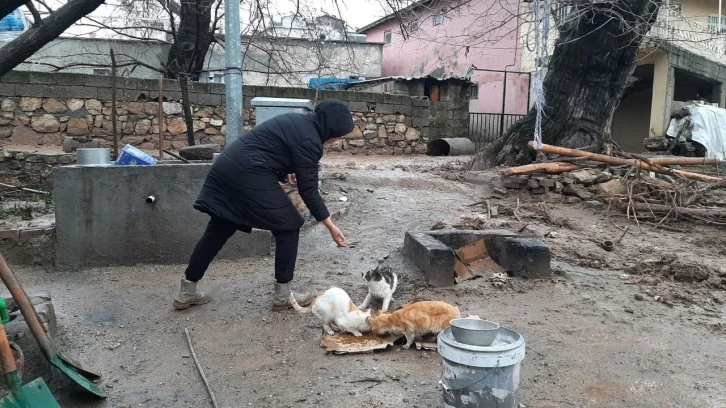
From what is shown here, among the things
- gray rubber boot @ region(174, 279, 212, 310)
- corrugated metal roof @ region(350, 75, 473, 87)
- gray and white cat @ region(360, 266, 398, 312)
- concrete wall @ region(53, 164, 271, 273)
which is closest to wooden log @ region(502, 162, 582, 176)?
concrete wall @ region(53, 164, 271, 273)

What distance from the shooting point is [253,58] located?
507 inches

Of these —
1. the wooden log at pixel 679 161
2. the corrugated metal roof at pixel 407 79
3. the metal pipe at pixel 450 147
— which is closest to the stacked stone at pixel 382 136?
the metal pipe at pixel 450 147

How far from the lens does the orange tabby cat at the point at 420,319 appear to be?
3389 millimetres

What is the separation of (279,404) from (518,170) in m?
6.01

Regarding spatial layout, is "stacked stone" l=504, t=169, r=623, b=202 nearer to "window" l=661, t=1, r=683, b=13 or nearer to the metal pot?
"window" l=661, t=1, r=683, b=13

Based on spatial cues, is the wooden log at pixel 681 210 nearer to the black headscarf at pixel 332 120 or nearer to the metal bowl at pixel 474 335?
the black headscarf at pixel 332 120

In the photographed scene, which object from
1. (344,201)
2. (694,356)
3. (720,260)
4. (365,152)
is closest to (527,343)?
(694,356)

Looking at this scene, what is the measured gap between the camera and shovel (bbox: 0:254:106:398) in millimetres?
2546

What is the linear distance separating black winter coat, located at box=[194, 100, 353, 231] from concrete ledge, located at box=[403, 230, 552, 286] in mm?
1198

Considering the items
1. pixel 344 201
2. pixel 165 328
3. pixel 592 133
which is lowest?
pixel 165 328

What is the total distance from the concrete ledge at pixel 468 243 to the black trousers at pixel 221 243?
1202mm

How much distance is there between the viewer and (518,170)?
7.99 meters

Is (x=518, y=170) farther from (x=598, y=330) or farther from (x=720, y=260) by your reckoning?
(x=598, y=330)

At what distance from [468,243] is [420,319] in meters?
1.98
